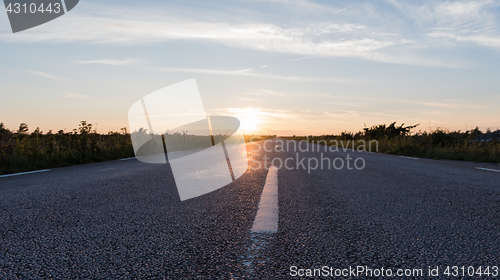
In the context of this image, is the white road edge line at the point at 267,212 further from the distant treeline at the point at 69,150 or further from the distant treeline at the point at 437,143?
the distant treeline at the point at 437,143

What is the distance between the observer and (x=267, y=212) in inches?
125

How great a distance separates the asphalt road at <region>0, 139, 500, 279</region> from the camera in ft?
6.34

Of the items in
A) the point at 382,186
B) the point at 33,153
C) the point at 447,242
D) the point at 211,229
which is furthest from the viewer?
the point at 33,153

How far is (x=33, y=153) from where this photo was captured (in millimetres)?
9984

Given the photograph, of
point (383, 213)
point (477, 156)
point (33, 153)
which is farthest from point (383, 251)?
point (477, 156)

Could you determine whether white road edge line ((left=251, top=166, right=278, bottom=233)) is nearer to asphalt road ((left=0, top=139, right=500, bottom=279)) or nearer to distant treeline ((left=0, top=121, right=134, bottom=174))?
asphalt road ((left=0, top=139, right=500, bottom=279))

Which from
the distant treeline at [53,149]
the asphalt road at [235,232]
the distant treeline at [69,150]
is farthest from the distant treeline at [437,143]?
the distant treeline at [53,149]

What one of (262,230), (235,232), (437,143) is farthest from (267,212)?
(437,143)

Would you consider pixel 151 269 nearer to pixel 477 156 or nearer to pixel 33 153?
pixel 33 153

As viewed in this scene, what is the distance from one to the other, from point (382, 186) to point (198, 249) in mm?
3529

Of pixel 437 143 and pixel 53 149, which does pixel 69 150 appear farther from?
pixel 437 143

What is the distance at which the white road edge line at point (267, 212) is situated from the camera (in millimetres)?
2645

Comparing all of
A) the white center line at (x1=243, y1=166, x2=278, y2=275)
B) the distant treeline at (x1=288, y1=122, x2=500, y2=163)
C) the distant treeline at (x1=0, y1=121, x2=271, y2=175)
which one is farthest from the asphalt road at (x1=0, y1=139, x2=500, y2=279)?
the distant treeline at (x1=288, y1=122, x2=500, y2=163)

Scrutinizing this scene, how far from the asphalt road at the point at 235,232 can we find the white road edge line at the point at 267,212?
8 centimetres
